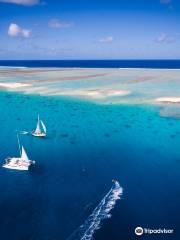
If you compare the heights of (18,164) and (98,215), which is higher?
(18,164)

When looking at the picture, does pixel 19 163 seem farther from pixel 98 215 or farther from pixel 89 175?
pixel 98 215

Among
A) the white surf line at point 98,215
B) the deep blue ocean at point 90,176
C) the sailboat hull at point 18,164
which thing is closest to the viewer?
the white surf line at point 98,215

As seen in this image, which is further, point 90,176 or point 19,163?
point 19,163

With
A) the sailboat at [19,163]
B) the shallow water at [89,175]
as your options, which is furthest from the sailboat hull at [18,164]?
the shallow water at [89,175]

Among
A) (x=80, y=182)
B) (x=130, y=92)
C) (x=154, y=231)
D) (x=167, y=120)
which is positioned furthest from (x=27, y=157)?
(x=130, y=92)

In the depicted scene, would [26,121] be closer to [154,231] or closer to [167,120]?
[167,120]

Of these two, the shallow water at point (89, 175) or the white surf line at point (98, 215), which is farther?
the shallow water at point (89, 175)

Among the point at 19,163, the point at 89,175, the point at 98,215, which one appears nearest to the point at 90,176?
the point at 89,175

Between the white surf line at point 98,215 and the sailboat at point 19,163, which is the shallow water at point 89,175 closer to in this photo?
the white surf line at point 98,215
